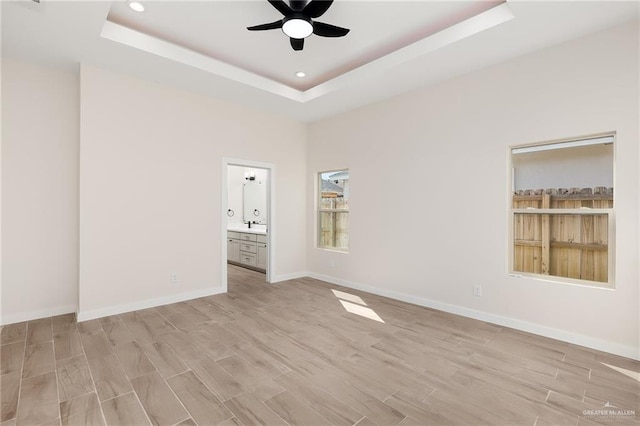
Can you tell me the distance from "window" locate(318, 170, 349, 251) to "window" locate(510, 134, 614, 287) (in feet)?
8.54

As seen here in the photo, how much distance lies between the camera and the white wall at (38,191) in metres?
3.40

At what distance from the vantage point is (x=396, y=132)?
14.6 ft

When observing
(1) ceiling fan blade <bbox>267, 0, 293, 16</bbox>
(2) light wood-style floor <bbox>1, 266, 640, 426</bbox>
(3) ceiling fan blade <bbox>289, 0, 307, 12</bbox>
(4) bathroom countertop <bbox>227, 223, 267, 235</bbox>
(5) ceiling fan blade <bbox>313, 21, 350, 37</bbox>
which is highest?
(3) ceiling fan blade <bbox>289, 0, 307, 12</bbox>

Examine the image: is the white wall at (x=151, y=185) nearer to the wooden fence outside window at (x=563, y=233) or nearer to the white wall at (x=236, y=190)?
the white wall at (x=236, y=190)

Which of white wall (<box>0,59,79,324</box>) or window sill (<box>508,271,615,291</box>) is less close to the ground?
white wall (<box>0,59,79,324</box>)

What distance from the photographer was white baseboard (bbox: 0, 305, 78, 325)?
3396mm

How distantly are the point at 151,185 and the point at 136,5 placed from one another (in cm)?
206

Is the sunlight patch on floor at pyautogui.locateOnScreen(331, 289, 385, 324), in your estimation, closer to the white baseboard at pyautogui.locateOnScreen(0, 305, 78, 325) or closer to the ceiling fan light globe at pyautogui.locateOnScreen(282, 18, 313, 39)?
the ceiling fan light globe at pyautogui.locateOnScreen(282, 18, 313, 39)

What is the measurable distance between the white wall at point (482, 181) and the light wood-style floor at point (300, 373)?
1.15 feet

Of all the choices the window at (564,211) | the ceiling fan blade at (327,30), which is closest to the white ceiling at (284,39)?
the ceiling fan blade at (327,30)

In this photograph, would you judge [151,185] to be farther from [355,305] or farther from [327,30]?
[355,305]

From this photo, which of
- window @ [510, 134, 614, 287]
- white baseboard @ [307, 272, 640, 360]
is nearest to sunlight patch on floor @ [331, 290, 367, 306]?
white baseboard @ [307, 272, 640, 360]

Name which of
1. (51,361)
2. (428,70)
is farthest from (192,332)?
(428,70)

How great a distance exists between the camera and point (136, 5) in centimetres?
279
